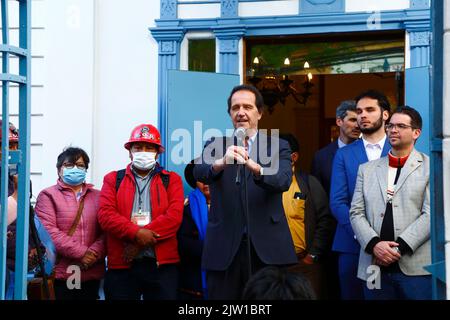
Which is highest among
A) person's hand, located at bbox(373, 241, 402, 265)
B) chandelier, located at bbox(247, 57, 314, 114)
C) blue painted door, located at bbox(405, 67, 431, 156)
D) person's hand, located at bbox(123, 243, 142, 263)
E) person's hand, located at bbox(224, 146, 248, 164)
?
chandelier, located at bbox(247, 57, 314, 114)

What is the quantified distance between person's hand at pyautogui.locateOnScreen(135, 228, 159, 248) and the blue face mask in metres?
0.90

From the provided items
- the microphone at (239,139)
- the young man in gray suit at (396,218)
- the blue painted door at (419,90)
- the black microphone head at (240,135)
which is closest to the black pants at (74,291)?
the young man in gray suit at (396,218)

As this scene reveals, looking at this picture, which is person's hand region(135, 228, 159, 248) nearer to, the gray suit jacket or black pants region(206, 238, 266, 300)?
black pants region(206, 238, 266, 300)

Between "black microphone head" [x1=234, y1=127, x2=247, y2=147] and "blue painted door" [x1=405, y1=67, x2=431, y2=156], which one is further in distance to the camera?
"blue painted door" [x1=405, y1=67, x2=431, y2=156]

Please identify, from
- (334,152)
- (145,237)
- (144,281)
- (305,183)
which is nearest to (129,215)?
(145,237)

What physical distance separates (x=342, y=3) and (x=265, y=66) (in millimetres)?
1229

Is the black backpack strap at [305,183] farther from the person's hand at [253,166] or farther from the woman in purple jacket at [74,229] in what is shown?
the person's hand at [253,166]

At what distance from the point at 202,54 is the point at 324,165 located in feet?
7.55

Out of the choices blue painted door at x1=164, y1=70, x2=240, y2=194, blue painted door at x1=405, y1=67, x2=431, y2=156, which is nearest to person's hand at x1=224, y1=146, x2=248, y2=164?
blue painted door at x1=164, y1=70, x2=240, y2=194

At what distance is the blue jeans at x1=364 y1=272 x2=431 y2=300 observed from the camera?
6.22 m

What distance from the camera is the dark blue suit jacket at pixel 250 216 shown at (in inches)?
221

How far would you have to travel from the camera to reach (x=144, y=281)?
7.16m
